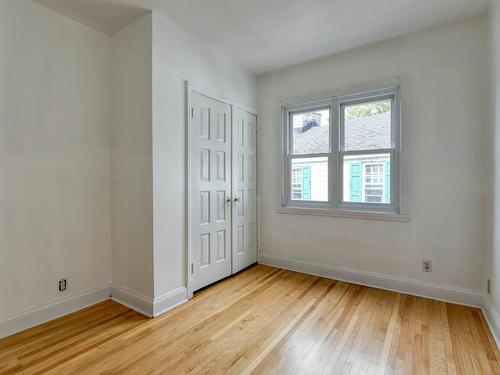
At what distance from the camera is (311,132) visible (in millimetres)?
3457

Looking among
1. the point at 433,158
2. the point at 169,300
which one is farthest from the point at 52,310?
the point at 433,158

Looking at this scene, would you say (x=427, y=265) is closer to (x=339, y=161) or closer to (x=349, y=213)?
(x=349, y=213)

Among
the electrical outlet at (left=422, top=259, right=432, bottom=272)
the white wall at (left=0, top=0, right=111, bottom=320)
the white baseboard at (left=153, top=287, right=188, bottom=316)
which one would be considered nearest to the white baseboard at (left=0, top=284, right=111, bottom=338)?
the white wall at (left=0, top=0, right=111, bottom=320)

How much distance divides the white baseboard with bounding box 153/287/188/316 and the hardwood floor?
0.08 m

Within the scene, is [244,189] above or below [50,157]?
below

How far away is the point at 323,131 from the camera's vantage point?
336 centimetres

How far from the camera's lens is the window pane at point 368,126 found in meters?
2.94

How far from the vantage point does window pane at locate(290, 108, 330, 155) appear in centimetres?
334

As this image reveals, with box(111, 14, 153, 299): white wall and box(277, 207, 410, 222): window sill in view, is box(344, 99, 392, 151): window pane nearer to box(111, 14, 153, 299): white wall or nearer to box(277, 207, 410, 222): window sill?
box(277, 207, 410, 222): window sill

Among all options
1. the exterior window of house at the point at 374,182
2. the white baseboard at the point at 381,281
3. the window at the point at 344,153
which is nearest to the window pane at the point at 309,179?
the window at the point at 344,153

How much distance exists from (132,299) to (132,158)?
135cm

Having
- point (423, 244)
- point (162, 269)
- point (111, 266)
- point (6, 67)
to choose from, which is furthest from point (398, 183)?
point (6, 67)

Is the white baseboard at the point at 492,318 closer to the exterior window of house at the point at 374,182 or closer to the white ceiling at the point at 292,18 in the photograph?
the exterior window of house at the point at 374,182

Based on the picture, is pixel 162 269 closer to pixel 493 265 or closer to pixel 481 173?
pixel 493 265
